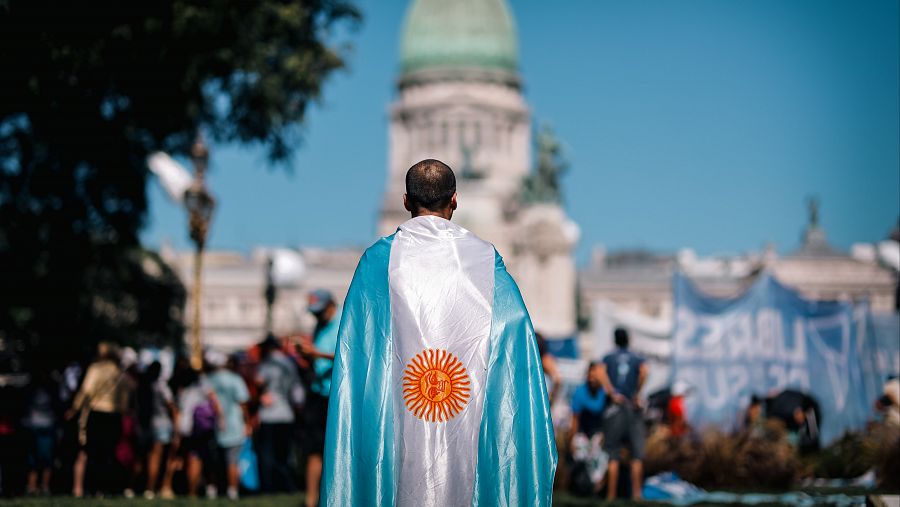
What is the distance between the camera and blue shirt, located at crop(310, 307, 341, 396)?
9.70 meters

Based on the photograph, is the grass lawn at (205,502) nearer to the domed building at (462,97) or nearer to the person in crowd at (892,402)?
the person in crowd at (892,402)

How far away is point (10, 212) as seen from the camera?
2083 cm

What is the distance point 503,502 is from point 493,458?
0.16 meters

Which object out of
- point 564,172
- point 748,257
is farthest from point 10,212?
point 748,257

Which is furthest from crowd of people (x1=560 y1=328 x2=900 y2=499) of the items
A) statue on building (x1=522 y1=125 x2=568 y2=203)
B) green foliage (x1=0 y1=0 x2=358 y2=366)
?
statue on building (x1=522 y1=125 x2=568 y2=203)

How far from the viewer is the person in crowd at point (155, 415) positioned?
47.5ft

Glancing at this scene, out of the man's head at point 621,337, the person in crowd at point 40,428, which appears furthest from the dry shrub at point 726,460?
the person in crowd at point 40,428

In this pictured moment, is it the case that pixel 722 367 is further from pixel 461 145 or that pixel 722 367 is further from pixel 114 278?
pixel 461 145

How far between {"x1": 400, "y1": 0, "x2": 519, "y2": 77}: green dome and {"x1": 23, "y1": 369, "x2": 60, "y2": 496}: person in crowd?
335 feet

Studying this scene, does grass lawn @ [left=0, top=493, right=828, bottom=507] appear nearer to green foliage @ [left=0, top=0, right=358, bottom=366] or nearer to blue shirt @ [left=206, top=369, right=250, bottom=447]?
blue shirt @ [left=206, top=369, right=250, bottom=447]

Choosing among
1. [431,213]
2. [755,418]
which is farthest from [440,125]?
[431,213]

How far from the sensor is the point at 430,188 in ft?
18.2

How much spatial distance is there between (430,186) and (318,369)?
4.73 metres

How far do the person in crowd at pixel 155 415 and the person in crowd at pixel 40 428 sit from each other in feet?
2.83
